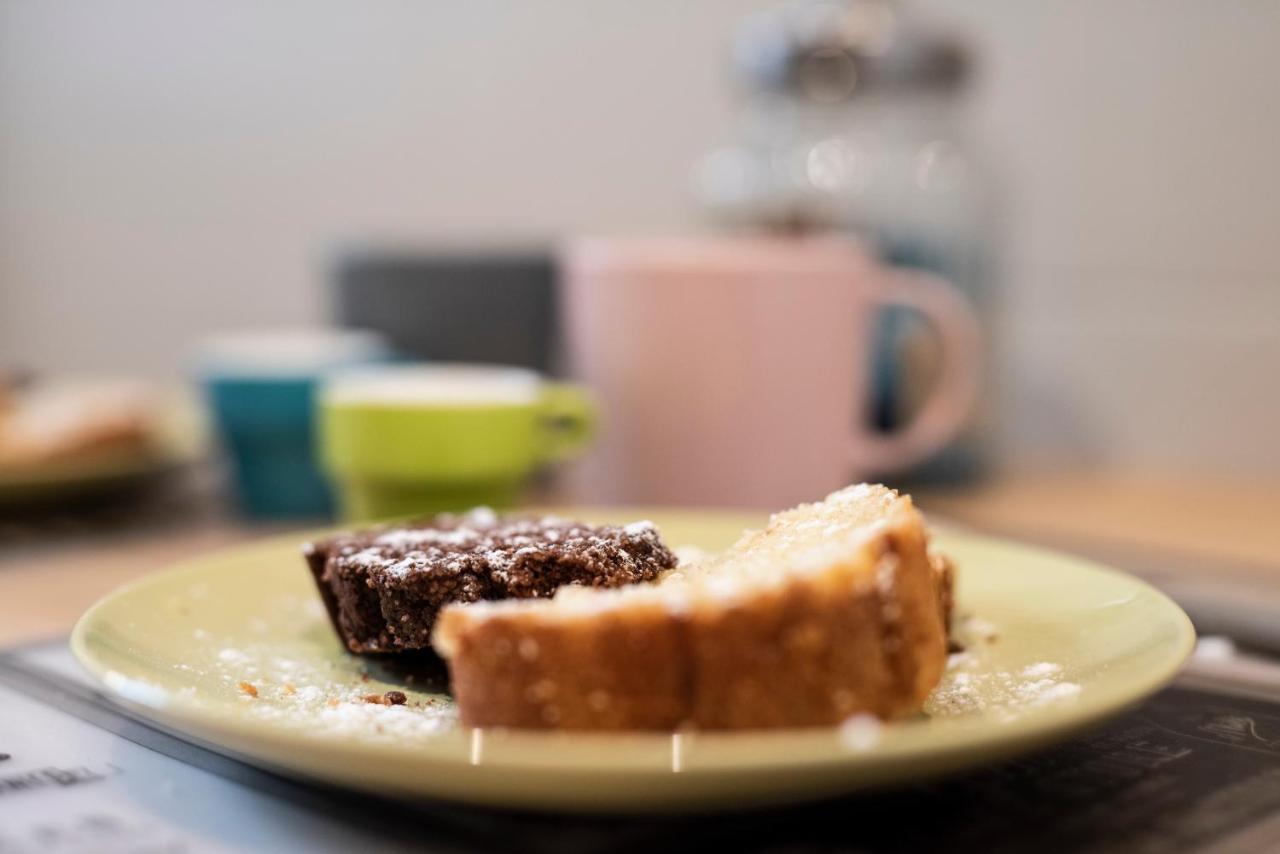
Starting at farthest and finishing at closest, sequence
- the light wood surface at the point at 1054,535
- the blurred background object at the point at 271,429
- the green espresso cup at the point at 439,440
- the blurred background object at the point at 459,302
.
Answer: the blurred background object at the point at 459,302 → the blurred background object at the point at 271,429 → the green espresso cup at the point at 439,440 → the light wood surface at the point at 1054,535

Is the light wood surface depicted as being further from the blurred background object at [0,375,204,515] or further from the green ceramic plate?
the green ceramic plate

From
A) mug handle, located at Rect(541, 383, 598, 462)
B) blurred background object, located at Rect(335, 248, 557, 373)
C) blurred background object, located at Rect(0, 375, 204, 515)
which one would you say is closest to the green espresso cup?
mug handle, located at Rect(541, 383, 598, 462)

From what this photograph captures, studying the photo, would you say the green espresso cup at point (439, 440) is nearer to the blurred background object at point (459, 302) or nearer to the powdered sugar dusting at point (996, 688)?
the blurred background object at point (459, 302)

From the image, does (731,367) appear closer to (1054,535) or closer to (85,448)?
(1054,535)

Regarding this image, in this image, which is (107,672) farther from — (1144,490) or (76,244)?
(76,244)

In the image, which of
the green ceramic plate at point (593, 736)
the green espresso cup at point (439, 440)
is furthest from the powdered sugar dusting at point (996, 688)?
the green espresso cup at point (439, 440)
